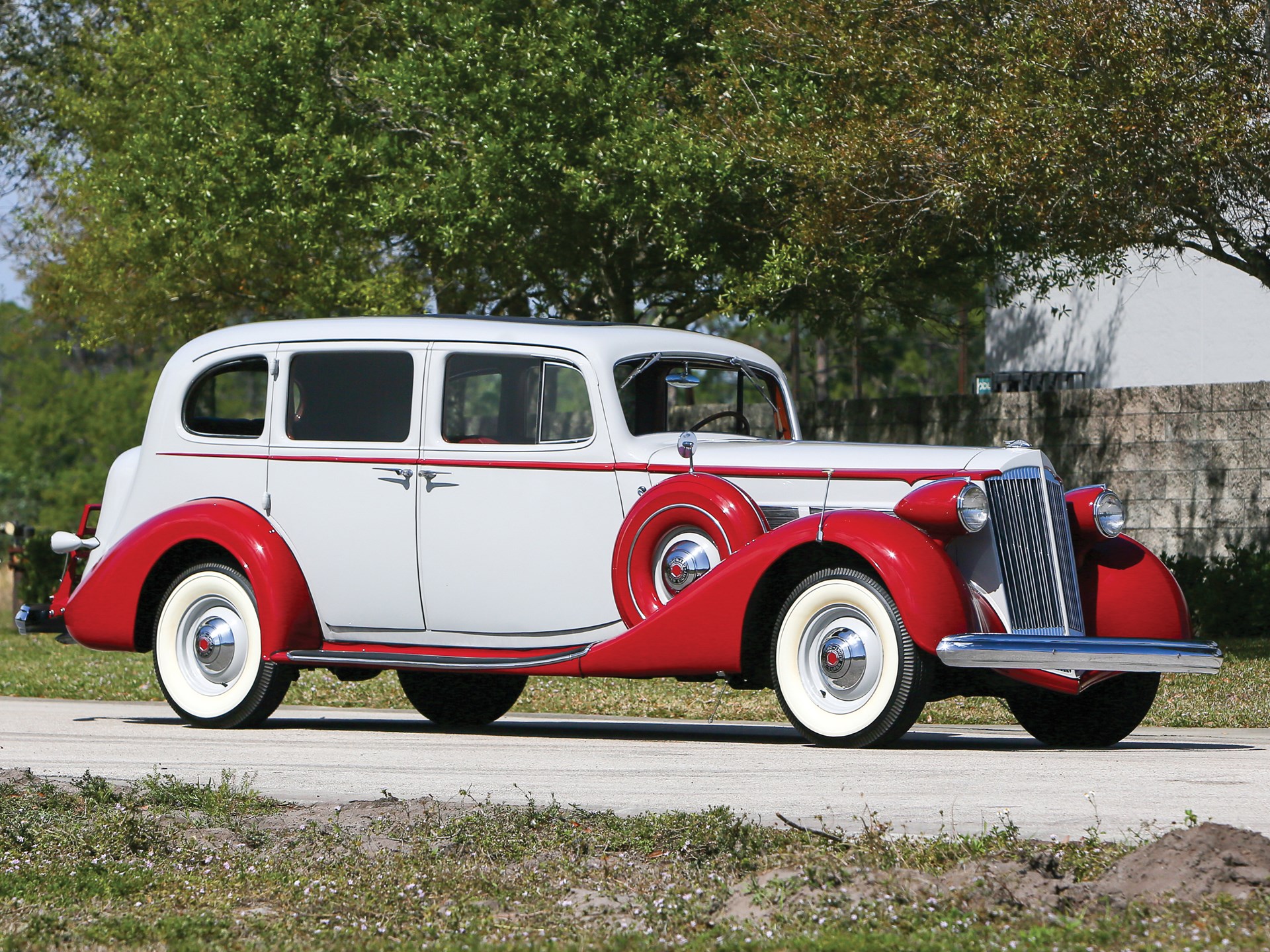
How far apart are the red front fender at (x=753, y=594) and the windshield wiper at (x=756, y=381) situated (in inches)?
80.3

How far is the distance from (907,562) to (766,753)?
113 cm

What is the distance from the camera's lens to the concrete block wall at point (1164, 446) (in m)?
17.0

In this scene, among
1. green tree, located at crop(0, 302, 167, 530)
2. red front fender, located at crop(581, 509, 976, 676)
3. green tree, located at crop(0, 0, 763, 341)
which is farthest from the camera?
green tree, located at crop(0, 302, 167, 530)

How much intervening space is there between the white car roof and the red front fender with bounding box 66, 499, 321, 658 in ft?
3.44

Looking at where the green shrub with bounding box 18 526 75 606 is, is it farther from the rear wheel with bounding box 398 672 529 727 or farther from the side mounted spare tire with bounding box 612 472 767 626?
the side mounted spare tire with bounding box 612 472 767 626

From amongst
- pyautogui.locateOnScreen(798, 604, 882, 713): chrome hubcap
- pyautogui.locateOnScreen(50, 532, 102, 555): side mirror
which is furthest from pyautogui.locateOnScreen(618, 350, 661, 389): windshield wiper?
pyautogui.locateOnScreen(50, 532, 102, 555): side mirror

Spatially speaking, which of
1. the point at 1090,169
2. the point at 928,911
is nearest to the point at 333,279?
the point at 1090,169

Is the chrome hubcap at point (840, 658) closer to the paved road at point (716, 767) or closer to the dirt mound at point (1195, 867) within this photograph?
the paved road at point (716, 767)

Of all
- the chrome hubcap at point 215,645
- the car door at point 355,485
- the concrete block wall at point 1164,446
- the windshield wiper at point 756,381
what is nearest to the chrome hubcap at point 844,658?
the windshield wiper at point 756,381

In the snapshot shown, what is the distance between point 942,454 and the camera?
8.38 meters

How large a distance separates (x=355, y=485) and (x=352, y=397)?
0.50m

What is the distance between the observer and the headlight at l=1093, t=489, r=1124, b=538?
8.63 metres

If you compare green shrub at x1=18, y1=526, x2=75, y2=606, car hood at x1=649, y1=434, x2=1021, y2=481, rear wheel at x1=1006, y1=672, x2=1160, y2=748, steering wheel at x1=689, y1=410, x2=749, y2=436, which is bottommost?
green shrub at x1=18, y1=526, x2=75, y2=606

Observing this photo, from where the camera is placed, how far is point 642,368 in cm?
950
